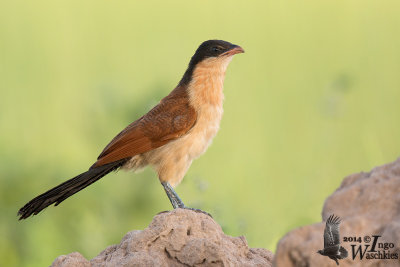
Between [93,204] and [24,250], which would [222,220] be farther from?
[24,250]

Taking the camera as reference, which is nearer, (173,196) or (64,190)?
(64,190)

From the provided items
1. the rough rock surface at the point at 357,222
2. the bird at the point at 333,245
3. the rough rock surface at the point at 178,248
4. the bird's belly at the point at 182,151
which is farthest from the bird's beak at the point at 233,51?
the bird at the point at 333,245

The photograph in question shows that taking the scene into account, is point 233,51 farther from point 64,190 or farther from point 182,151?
point 64,190

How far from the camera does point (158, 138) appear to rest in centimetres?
538

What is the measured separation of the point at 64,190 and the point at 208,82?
61.9 inches

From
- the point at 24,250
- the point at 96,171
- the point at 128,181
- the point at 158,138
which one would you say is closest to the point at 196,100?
the point at 158,138

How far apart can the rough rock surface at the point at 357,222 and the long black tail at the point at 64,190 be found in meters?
2.69

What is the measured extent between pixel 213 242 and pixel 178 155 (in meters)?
1.65

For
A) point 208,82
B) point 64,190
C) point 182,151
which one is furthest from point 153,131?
point 64,190

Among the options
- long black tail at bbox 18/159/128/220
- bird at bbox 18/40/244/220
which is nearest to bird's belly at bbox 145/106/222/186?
bird at bbox 18/40/244/220

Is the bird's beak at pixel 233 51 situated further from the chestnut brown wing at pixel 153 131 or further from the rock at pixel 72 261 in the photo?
the rock at pixel 72 261

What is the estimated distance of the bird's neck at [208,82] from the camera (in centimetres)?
562

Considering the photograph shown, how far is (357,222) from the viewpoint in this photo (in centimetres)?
272

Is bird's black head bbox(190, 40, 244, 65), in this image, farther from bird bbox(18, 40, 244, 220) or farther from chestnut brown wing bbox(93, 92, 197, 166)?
chestnut brown wing bbox(93, 92, 197, 166)
